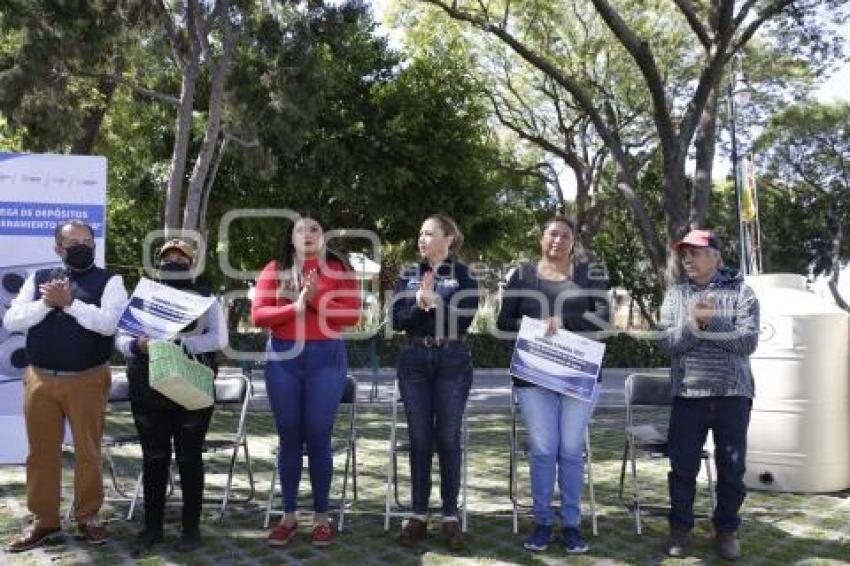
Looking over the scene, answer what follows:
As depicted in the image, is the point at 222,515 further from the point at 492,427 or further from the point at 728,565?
the point at 492,427

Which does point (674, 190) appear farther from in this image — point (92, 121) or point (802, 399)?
point (92, 121)

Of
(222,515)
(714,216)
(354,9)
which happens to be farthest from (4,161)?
(714,216)

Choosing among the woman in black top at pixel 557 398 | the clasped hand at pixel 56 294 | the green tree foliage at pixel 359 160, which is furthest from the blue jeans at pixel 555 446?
the green tree foliage at pixel 359 160

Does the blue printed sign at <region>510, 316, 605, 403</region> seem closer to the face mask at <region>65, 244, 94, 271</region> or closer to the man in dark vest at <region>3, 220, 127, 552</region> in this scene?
the man in dark vest at <region>3, 220, 127, 552</region>

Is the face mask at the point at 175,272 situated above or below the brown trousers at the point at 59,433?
above

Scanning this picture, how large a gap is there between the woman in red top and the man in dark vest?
915 mm

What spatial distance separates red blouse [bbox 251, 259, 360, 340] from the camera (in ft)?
15.1

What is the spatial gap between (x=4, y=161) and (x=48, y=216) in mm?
533

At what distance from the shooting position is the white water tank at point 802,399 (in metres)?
5.93

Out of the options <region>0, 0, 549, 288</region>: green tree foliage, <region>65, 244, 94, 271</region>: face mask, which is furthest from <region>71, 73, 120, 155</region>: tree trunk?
<region>65, 244, 94, 271</region>: face mask

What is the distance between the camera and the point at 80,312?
4.55 m

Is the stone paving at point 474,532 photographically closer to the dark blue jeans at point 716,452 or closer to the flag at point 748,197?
the dark blue jeans at point 716,452

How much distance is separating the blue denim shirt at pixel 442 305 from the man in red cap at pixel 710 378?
118 cm

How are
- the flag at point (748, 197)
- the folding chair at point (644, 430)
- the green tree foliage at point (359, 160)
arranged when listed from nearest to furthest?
the folding chair at point (644, 430), the flag at point (748, 197), the green tree foliage at point (359, 160)
